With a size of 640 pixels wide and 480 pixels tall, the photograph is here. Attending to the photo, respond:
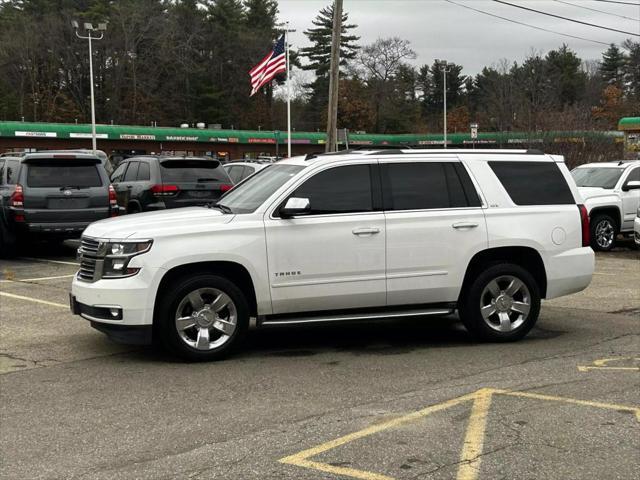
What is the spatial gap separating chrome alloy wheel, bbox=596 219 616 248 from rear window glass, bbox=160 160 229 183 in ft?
27.5

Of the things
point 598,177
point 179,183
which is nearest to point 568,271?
point 179,183

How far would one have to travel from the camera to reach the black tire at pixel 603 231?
16.7 metres

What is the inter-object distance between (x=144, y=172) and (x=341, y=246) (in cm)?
964

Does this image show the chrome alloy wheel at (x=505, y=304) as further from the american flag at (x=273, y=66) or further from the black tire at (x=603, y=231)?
the american flag at (x=273, y=66)

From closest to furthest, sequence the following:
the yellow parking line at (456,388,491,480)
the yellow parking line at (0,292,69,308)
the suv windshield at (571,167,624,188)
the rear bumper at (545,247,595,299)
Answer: the yellow parking line at (456,388,491,480), the rear bumper at (545,247,595,299), the yellow parking line at (0,292,69,308), the suv windshield at (571,167,624,188)

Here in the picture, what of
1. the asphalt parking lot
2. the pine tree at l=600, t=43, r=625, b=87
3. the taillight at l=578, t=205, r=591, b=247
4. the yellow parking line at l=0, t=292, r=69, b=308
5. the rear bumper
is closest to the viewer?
the asphalt parking lot

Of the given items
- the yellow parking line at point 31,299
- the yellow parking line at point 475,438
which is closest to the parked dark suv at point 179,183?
the yellow parking line at point 31,299

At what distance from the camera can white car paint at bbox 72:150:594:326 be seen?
650 cm

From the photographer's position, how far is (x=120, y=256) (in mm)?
6457

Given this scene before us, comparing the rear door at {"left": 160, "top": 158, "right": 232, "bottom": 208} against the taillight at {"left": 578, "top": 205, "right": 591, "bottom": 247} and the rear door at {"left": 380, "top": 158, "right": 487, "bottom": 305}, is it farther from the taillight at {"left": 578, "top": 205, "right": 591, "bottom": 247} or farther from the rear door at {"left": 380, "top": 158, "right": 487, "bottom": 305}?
the taillight at {"left": 578, "top": 205, "right": 591, "bottom": 247}

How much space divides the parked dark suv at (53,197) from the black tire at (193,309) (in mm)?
7648

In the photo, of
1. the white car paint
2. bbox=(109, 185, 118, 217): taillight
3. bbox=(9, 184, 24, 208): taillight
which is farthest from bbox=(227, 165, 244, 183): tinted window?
the white car paint

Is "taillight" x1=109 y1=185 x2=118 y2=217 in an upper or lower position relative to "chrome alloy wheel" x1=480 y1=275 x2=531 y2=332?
upper

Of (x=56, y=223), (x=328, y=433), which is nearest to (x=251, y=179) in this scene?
(x=328, y=433)
